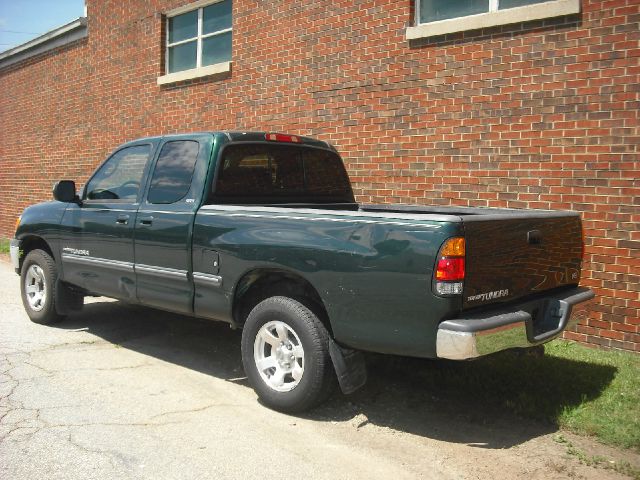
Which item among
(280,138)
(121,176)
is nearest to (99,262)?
(121,176)

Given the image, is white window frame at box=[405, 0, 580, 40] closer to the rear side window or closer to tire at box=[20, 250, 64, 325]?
the rear side window

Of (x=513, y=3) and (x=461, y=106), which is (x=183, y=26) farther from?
(x=513, y=3)

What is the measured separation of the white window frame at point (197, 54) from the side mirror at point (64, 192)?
14.5ft

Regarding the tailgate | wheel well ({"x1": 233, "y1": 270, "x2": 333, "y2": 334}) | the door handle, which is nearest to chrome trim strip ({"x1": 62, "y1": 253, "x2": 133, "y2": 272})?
the door handle

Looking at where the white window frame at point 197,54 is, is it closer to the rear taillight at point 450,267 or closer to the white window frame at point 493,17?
the white window frame at point 493,17

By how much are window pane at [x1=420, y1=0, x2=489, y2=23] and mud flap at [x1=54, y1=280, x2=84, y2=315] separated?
4.98 meters

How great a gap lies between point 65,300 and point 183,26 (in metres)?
6.57

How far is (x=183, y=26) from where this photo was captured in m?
11.5

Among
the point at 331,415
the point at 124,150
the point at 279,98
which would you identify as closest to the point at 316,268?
the point at 331,415

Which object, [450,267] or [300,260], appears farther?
[300,260]

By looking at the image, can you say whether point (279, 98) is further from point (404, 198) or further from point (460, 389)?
point (460, 389)

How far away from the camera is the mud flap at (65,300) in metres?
6.60

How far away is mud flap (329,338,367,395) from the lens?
4133 millimetres

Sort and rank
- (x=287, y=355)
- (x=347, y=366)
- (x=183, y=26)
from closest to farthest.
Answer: (x=347, y=366) < (x=287, y=355) < (x=183, y=26)
